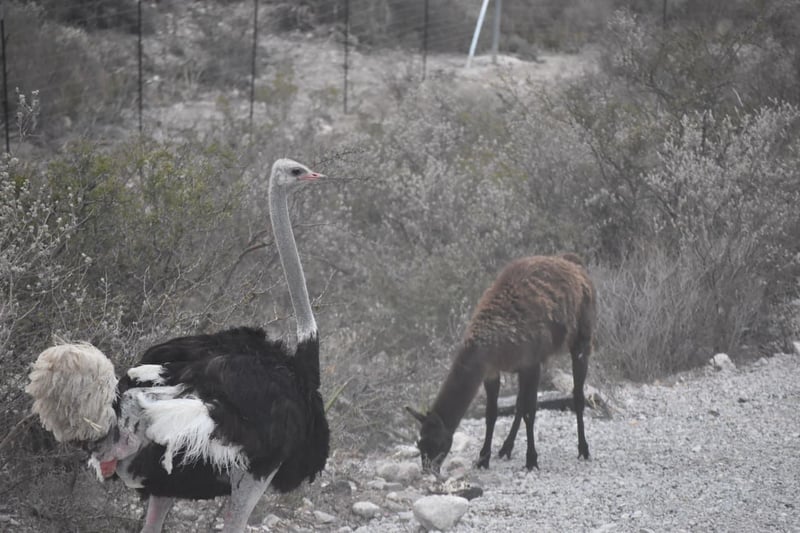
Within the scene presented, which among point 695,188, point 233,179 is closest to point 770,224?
point 695,188

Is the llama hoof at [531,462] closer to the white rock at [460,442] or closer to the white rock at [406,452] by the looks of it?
the white rock at [460,442]

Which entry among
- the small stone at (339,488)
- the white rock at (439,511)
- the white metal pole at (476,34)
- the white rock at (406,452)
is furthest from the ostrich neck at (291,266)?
the white metal pole at (476,34)

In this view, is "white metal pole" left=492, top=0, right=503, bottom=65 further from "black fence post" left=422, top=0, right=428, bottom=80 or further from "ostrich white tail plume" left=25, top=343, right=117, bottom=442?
"ostrich white tail plume" left=25, top=343, right=117, bottom=442

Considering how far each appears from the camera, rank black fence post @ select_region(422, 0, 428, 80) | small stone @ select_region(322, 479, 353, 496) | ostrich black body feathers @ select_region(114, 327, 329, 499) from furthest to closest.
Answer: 1. black fence post @ select_region(422, 0, 428, 80)
2. small stone @ select_region(322, 479, 353, 496)
3. ostrich black body feathers @ select_region(114, 327, 329, 499)

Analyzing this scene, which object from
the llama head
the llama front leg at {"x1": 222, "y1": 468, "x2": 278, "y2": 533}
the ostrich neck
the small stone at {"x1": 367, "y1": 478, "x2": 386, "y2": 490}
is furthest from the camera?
the llama head

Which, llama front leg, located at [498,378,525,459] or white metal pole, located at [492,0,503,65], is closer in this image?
llama front leg, located at [498,378,525,459]

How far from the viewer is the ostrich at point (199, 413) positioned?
441cm

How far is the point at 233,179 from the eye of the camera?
9742 millimetres

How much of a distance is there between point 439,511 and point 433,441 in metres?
1.15

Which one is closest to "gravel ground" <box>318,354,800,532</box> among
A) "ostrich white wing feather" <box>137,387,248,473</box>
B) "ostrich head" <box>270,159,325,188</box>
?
"ostrich white wing feather" <box>137,387,248,473</box>

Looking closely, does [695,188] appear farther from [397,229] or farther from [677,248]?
[397,229]

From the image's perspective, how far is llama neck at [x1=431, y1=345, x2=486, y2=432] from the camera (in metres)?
7.68

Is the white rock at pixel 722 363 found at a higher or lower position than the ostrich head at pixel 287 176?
lower

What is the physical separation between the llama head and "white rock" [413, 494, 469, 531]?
0.97 m
